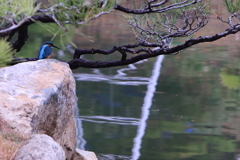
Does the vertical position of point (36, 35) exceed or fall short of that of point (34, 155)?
it falls short

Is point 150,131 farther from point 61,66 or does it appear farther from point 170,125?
point 61,66

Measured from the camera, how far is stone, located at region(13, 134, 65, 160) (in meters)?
1.38

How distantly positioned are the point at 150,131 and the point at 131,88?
1196 millimetres

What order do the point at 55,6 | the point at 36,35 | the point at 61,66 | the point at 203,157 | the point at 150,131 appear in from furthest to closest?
the point at 36,35 < the point at 150,131 < the point at 203,157 < the point at 61,66 < the point at 55,6

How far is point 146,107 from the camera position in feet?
11.2

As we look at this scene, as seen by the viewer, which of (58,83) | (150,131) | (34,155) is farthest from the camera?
(150,131)

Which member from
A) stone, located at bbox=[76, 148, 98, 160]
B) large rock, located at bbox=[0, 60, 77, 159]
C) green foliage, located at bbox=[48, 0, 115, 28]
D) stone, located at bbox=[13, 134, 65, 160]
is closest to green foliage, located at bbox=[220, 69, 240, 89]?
stone, located at bbox=[76, 148, 98, 160]

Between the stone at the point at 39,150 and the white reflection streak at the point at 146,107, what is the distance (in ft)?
3.28

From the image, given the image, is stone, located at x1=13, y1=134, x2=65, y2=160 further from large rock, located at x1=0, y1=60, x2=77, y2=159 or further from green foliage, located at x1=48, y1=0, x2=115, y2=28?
green foliage, located at x1=48, y1=0, x2=115, y2=28

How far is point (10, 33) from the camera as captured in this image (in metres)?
2.40

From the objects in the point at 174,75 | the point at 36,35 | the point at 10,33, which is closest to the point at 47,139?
the point at 10,33

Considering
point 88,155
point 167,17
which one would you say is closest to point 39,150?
point 88,155

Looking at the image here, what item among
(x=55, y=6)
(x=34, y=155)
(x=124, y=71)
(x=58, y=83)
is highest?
(x=55, y=6)

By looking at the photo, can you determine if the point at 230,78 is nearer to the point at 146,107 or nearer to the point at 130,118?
the point at 146,107
